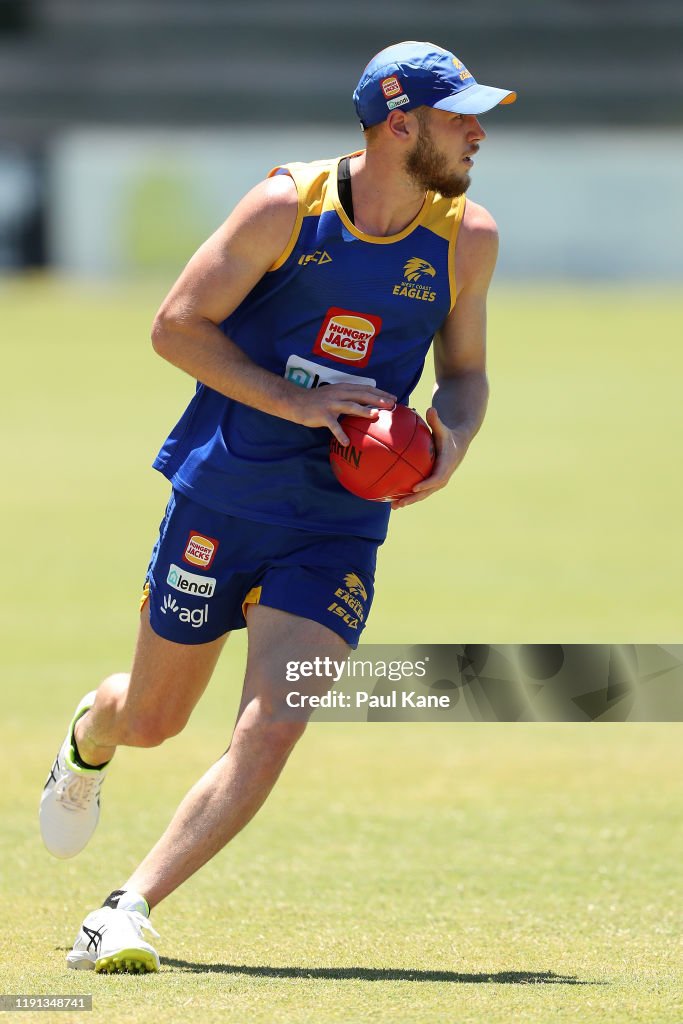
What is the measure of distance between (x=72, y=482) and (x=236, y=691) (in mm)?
7698

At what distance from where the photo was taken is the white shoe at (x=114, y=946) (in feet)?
13.6

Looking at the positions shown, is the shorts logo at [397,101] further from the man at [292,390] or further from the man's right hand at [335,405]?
the man's right hand at [335,405]

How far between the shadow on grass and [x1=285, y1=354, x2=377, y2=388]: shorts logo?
167 cm

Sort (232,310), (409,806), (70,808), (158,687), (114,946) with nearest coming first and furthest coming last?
(114,946) → (232,310) → (158,687) → (70,808) → (409,806)

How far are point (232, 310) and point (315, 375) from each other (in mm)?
314

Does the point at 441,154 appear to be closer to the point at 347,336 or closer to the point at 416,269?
the point at 416,269

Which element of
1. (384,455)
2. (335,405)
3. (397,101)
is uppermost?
(397,101)

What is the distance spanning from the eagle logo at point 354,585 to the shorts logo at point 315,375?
0.57 m

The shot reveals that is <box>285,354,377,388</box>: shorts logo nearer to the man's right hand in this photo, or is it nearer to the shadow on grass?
the man's right hand

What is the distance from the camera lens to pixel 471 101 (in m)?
4.39

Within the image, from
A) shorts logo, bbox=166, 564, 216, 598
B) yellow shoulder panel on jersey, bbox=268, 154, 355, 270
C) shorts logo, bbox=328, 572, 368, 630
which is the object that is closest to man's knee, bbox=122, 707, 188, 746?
shorts logo, bbox=166, 564, 216, 598

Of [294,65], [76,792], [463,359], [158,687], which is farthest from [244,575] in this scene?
[294,65]

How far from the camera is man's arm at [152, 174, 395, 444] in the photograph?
4.43 metres

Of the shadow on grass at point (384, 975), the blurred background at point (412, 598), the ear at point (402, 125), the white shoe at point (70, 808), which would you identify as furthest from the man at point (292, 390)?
the blurred background at point (412, 598)
